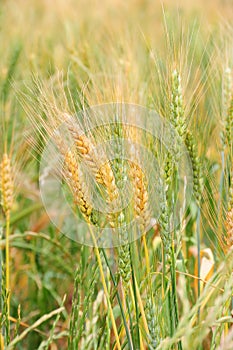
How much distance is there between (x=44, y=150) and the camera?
3.24 ft

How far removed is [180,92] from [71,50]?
0.89 metres

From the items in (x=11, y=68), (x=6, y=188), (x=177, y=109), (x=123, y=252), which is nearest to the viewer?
(x=123, y=252)

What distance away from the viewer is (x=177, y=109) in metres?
0.96

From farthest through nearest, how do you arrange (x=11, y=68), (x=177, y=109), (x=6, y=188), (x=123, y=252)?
(x=11, y=68) → (x=6, y=188) → (x=177, y=109) → (x=123, y=252)

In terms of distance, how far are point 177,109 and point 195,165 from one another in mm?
151

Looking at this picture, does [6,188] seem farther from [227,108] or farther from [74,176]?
[227,108]

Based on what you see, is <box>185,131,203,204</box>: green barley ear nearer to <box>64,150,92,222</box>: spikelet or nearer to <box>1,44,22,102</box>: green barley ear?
<box>64,150,92,222</box>: spikelet

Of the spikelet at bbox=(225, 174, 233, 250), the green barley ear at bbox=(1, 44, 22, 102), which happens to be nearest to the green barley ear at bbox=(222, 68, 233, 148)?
the spikelet at bbox=(225, 174, 233, 250)

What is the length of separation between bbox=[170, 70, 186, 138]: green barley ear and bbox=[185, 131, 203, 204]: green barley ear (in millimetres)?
106

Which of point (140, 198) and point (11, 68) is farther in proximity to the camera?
point (11, 68)

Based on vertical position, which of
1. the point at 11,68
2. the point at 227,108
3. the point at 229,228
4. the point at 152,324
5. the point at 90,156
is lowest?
the point at 152,324

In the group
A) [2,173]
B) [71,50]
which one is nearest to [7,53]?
A: [71,50]

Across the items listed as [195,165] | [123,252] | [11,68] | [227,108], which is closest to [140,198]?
[123,252]

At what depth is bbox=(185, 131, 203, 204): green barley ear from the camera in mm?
1061
